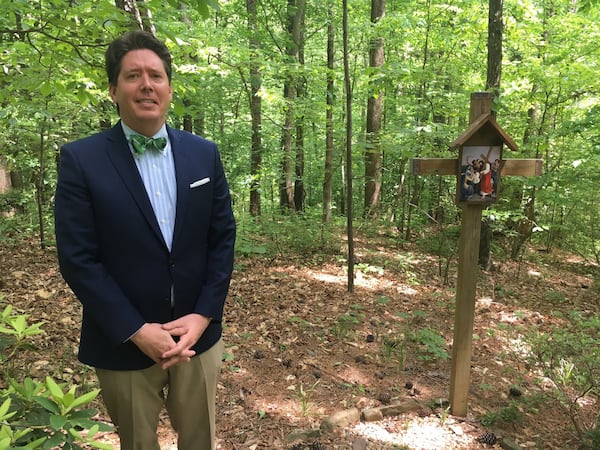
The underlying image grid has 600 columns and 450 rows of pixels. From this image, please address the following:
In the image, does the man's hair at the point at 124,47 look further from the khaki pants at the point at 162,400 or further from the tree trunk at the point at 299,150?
the tree trunk at the point at 299,150

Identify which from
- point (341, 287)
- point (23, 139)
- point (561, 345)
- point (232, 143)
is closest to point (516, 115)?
point (341, 287)

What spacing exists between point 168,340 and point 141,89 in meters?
1.00

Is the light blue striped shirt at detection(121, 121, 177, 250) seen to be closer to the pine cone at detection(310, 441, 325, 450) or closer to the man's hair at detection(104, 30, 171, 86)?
the man's hair at detection(104, 30, 171, 86)

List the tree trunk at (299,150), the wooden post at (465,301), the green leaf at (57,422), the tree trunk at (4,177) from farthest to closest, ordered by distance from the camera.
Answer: the tree trunk at (299,150) < the tree trunk at (4,177) < the wooden post at (465,301) < the green leaf at (57,422)

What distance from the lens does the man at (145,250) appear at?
5.24ft

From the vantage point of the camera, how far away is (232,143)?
1048 cm

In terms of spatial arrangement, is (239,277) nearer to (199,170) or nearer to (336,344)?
(336,344)

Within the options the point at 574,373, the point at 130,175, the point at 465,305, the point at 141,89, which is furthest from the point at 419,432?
the point at 141,89

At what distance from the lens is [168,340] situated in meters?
1.66

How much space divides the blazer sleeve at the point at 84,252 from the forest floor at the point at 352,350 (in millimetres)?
1302

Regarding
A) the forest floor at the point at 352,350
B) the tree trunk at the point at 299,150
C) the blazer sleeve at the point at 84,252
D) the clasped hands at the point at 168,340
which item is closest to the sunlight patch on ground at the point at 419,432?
the forest floor at the point at 352,350

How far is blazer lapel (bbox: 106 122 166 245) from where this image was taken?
5.45ft

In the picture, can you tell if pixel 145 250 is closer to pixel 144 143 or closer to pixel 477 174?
pixel 144 143

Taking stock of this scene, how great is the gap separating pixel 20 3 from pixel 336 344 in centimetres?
400
